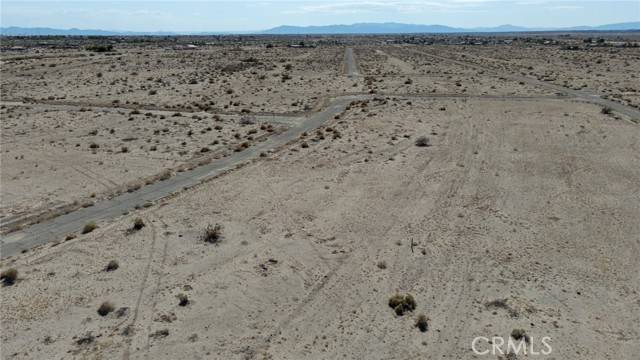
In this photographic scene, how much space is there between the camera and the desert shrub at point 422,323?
13933mm

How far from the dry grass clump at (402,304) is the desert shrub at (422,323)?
63 cm

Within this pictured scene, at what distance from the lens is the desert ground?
1383cm

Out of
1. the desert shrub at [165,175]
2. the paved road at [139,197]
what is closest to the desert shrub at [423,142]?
the paved road at [139,197]

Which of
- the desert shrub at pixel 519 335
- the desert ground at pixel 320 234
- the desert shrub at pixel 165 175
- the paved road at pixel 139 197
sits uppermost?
the desert shrub at pixel 519 335

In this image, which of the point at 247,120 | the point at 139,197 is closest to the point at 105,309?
the point at 139,197

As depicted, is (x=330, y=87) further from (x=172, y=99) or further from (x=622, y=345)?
(x=622, y=345)

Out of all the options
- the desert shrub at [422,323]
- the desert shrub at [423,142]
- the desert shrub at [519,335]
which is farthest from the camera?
the desert shrub at [423,142]

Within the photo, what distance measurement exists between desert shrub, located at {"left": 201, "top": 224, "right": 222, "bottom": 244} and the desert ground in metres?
0.11

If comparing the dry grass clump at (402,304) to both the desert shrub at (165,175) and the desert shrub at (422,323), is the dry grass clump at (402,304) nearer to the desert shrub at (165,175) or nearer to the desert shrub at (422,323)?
the desert shrub at (422,323)

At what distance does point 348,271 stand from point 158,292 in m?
6.24

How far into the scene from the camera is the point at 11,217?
22547 mm

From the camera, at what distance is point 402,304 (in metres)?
14.8

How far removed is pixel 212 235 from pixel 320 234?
428 cm

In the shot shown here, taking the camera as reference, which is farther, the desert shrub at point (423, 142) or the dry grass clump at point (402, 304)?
the desert shrub at point (423, 142)
